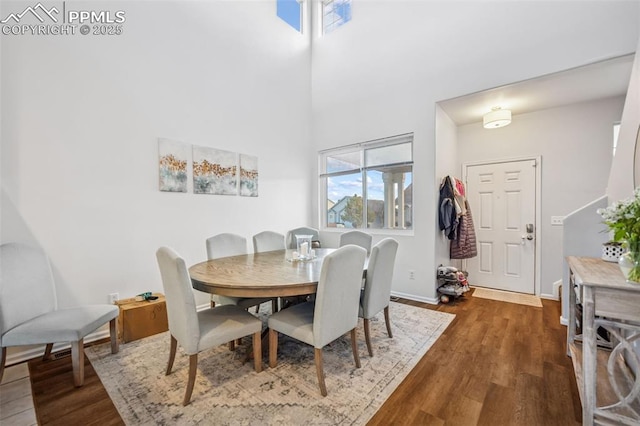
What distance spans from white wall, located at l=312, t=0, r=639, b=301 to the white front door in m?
0.49

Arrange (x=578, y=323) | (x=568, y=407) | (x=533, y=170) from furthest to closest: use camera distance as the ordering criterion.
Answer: (x=533, y=170), (x=578, y=323), (x=568, y=407)

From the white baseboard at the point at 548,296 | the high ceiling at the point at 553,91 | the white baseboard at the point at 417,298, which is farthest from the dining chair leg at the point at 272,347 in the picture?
the white baseboard at the point at 548,296

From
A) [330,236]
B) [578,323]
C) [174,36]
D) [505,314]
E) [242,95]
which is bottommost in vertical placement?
[505,314]

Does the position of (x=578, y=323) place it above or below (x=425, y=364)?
above

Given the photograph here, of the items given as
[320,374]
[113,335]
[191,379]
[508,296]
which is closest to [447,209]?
[508,296]

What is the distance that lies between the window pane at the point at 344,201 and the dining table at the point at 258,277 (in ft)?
7.03

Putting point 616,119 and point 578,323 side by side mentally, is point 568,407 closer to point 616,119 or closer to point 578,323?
Answer: point 578,323

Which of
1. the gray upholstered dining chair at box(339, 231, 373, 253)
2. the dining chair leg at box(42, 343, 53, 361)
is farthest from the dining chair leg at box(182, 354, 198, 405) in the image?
the gray upholstered dining chair at box(339, 231, 373, 253)

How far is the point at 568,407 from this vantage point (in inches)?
60.9

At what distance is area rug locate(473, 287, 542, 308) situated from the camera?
3354 millimetres

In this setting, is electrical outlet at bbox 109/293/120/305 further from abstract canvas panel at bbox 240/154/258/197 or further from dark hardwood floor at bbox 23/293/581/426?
abstract canvas panel at bbox 240/154/258/197

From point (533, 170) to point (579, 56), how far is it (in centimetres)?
152

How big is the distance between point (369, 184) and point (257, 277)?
2904mm

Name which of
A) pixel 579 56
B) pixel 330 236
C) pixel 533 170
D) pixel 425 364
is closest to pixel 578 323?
pixel 425 364
